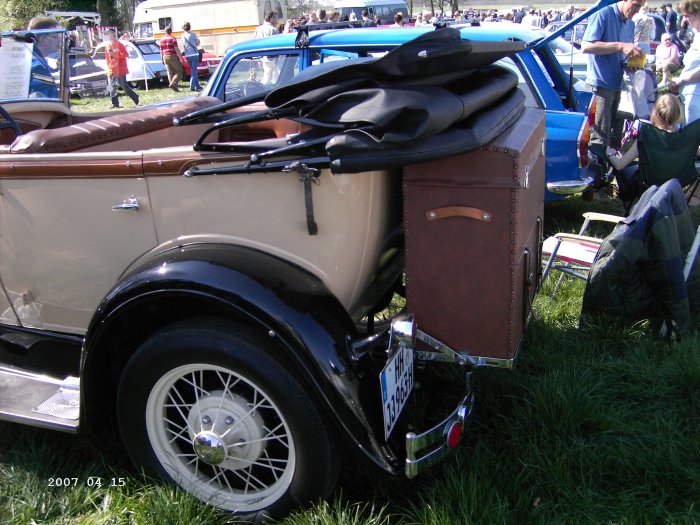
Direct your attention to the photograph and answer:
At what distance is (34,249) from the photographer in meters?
2.73

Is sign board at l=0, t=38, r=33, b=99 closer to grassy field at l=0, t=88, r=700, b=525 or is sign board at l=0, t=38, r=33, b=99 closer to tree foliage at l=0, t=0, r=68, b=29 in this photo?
grassy field at l=0, t=88, r=700, b=525

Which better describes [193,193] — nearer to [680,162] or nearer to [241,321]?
[241,321]

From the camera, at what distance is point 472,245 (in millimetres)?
2189

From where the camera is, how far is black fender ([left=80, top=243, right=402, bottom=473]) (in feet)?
6.87

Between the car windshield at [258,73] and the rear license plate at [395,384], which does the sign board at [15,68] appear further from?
the rear license plate at [395,384]

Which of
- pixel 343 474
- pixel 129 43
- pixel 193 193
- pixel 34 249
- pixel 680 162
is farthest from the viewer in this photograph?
pixel 129 43

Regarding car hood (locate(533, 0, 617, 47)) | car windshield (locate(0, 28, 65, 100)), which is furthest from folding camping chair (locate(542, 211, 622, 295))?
car windshield (locate(0, 28, 65, 100))

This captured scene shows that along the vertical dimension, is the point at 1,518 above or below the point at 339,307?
below

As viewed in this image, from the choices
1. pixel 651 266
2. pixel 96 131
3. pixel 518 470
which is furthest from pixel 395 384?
pixel 651 266

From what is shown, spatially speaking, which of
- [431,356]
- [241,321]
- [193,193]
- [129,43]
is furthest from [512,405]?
[129,43]

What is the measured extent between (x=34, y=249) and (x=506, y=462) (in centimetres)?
214

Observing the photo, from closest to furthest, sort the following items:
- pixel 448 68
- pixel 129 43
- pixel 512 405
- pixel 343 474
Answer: pixel 448 68 < pixel 343 474 < pixel 512 405 < pixel 129 43

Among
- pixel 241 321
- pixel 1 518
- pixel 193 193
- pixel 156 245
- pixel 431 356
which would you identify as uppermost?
pixel 193 193
